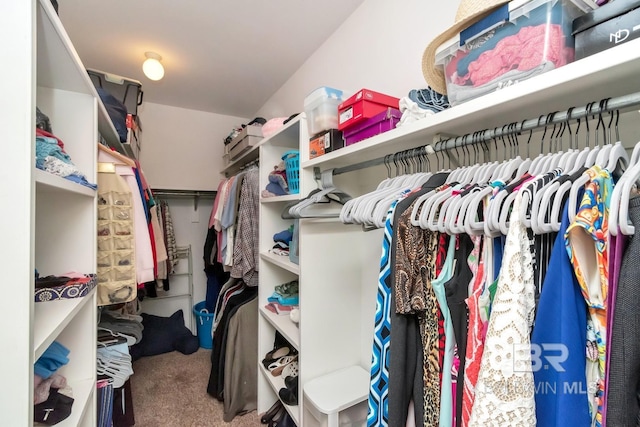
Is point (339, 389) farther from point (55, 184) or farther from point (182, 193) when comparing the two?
point (182, 193)

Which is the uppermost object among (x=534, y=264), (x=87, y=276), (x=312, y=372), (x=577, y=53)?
(x=577, y=53)

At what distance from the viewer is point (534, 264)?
1.65 ft

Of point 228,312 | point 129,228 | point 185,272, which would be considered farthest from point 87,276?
point 185,272

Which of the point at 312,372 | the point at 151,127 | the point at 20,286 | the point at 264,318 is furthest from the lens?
the point at 151,127

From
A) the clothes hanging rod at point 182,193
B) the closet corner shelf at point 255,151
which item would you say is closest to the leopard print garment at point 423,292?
the closet corner shelf at point 255,151

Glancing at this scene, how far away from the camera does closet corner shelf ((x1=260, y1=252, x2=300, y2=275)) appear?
4.43ft

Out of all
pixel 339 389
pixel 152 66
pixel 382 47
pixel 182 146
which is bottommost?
pixel 339 389

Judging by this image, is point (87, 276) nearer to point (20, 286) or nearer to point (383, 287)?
point (20, 286)

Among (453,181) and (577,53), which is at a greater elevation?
(577,53)

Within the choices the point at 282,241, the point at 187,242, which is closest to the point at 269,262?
the point at 282,241

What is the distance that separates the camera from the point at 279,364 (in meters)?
1.67

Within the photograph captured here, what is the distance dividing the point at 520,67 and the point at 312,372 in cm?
134

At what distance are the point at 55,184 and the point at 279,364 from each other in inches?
56.5

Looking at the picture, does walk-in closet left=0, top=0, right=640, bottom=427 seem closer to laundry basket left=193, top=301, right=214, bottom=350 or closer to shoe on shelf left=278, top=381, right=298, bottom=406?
shoe on shelf left=278, top=381, right=298, bottom=406
